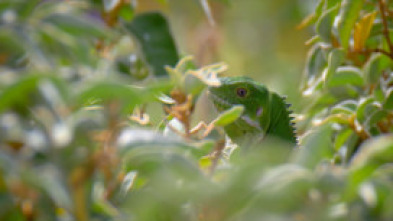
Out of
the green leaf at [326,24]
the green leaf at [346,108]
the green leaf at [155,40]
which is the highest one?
the green leaf at [326,24]

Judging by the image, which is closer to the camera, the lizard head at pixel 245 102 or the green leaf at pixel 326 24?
the green leaf at pixel 326 24

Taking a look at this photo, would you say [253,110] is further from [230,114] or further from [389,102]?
[230,114]

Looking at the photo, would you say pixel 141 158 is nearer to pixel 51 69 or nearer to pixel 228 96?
pixel 51 69

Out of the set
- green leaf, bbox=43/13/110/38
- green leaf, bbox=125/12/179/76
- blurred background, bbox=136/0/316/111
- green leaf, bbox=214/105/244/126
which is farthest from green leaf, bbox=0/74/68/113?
blurred background, bbox=136/0/316/111

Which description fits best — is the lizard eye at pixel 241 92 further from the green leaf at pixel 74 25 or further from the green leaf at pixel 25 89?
the green leaf at pixel 25 89

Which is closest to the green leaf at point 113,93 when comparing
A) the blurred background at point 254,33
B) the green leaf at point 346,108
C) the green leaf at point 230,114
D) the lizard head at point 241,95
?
the green leaf at point 230,114

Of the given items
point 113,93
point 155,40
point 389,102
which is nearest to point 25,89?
point 113,93

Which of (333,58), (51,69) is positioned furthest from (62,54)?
(333,58)

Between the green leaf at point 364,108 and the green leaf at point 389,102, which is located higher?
the green leaf at point 389,102
